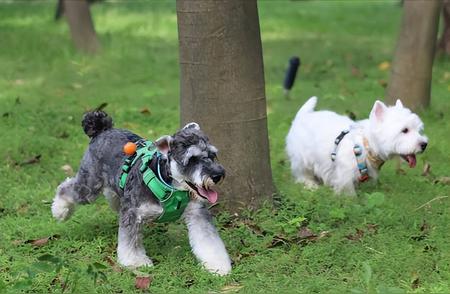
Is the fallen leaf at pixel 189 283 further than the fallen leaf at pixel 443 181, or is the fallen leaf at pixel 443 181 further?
the fallen leaf at pixel 443 181

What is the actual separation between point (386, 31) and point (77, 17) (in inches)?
313

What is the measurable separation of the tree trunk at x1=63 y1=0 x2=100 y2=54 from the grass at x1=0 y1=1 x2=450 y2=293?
0.26 meters

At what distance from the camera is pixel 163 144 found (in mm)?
4641

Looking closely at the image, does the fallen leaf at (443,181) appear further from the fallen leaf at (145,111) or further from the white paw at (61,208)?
the fallen leaf at (145,111)

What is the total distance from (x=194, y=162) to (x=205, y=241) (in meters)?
0.61

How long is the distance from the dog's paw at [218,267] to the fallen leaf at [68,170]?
9.02 ft

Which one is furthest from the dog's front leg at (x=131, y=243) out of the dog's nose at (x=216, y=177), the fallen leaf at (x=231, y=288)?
the dog's nose at (x=216, y=177)

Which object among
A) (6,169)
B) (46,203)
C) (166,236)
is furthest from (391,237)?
(6,169)

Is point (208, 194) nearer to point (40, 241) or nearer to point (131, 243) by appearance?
point (131, 243)

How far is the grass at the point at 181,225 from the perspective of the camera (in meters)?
4.59

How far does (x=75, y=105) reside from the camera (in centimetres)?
959

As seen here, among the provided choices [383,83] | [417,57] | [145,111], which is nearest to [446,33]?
[383,83]

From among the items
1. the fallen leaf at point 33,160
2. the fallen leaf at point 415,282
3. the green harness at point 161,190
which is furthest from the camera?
the fallen leaf at point 33,160

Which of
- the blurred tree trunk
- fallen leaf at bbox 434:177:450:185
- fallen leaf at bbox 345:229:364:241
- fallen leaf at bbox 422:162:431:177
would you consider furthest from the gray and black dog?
the blurred tree trunk
